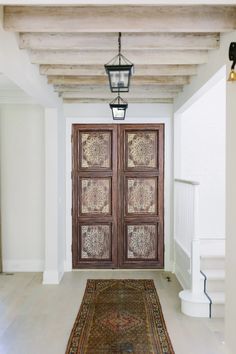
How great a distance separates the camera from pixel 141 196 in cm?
A: 657

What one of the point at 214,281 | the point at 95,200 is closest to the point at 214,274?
the point at 214,281

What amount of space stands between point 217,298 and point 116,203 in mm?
2613

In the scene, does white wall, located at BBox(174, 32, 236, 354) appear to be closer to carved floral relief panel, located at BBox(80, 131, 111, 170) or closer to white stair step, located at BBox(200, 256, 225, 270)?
white stair step, located at BBox(200, 256, 225, 270)

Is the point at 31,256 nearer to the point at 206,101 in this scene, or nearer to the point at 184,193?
the point at 184,193

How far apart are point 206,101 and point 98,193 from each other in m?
2.40

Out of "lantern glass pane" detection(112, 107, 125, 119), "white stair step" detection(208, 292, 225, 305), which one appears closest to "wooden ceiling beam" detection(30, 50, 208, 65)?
"lantern glass pane" detection(112, 107, 125, 119)

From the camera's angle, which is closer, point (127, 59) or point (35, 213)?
point (127, 59)

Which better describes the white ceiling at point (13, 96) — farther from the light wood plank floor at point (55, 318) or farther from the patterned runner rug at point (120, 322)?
the patterned runner rug at point (120, 322)

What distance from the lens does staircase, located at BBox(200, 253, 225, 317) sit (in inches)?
172

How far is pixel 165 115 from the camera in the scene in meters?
6.46

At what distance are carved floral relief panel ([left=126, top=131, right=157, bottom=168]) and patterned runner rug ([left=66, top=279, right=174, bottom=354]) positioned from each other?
2.03m

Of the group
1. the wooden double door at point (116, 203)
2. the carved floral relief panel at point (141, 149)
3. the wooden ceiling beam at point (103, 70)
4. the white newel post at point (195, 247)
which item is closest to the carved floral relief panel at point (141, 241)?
the wooden double door at point (116, 203)

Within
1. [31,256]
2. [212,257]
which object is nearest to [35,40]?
[212,257]

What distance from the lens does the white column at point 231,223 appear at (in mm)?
3175
